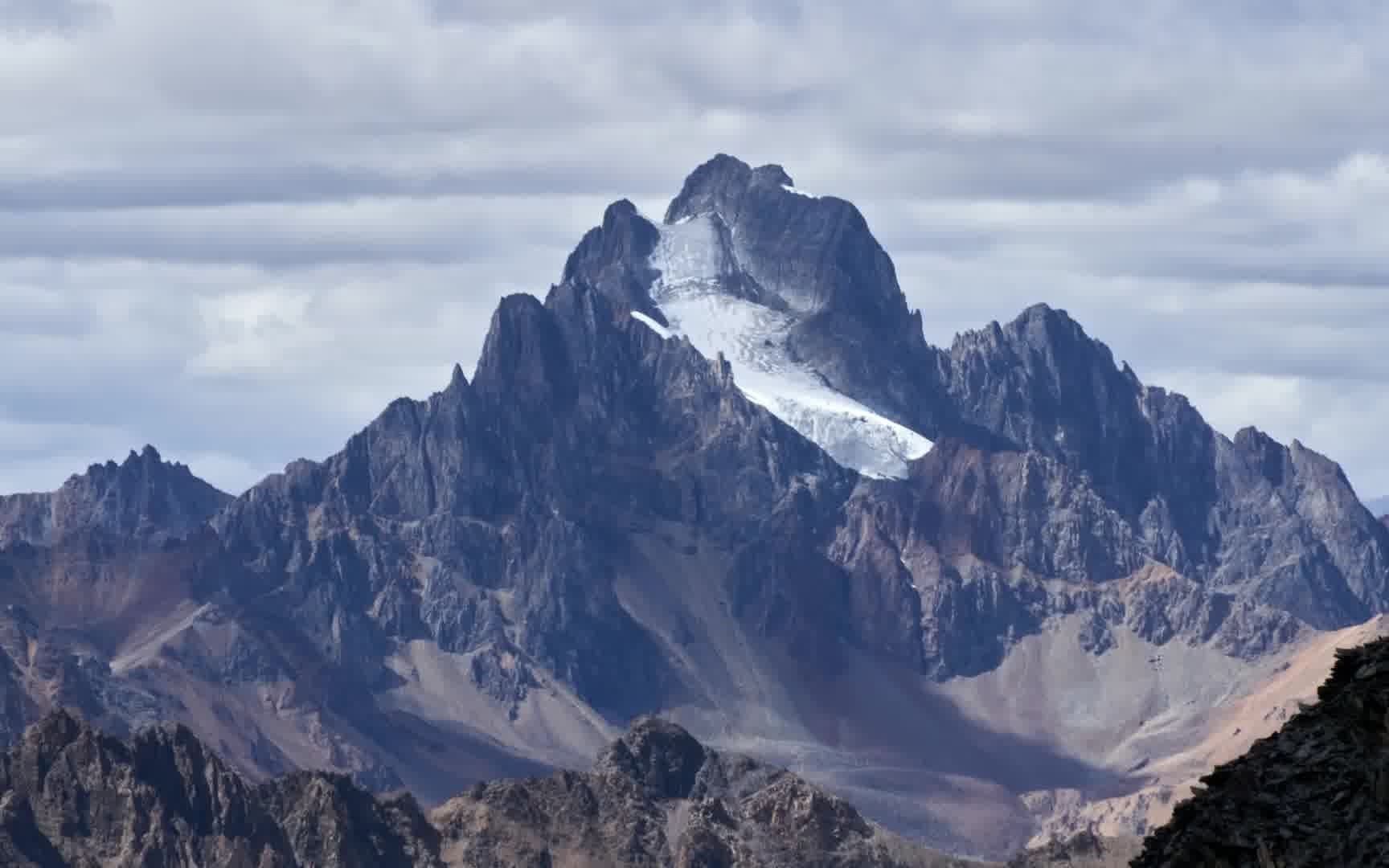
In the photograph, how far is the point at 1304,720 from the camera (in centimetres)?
3241

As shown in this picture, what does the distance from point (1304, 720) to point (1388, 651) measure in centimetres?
103

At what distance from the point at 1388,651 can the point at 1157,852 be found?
2.85 meters

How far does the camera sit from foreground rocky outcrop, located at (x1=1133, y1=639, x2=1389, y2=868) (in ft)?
101

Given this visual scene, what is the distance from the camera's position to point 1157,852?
106ft

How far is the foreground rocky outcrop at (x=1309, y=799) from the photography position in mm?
30812

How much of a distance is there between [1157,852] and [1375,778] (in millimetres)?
2467

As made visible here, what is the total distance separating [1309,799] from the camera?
31391 mm

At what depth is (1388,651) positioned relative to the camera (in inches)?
1281

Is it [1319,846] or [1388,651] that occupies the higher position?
[1388,651]

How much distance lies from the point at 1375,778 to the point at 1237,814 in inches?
54.1

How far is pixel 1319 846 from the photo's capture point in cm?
3083
